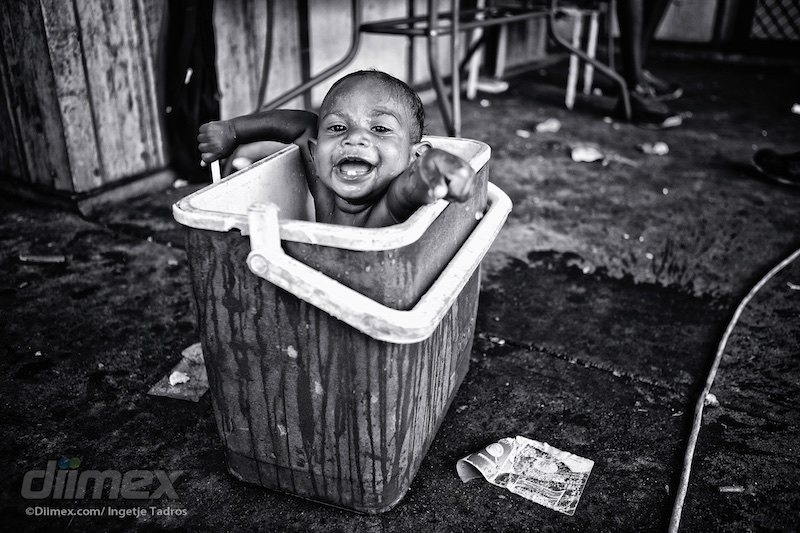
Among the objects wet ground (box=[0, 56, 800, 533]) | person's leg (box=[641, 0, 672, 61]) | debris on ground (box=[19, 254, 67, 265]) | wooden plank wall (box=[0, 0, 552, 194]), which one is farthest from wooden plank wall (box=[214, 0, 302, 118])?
person's leg (box=[641, 0, 672, 61])

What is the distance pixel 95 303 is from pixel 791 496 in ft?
5.77

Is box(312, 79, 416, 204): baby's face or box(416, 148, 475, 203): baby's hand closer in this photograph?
box(416, 148, 475, 203): baby's hand

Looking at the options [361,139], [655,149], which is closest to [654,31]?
[655,149]

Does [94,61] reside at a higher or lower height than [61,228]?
higher

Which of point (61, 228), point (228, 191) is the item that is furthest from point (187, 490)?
point (61, 228)

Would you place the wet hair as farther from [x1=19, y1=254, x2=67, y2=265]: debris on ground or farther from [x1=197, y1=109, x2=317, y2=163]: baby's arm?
[x1=19, y1=254, x2=67, y2=265]: debris on ground

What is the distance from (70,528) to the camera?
3.49ft

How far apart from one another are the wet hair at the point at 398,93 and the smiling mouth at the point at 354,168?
121mm

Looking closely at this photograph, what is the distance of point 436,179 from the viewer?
2.99ft

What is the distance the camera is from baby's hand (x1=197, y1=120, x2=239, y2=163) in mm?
1258

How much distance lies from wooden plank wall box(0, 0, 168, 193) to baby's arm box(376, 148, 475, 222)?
173cm

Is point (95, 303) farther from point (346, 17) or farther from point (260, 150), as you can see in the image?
point (346, 17)

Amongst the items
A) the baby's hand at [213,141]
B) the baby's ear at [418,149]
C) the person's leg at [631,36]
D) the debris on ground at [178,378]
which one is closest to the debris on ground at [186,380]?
the debris on ground at [178,378]

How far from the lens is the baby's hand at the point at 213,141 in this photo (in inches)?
Result: 49.5
